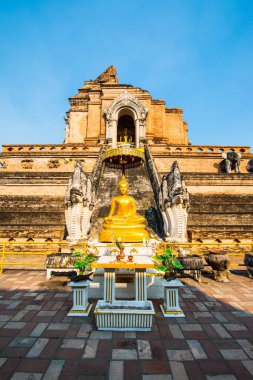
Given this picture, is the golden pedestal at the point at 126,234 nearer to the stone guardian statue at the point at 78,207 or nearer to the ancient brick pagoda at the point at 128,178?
the stone guardian statue at the point at 78,207

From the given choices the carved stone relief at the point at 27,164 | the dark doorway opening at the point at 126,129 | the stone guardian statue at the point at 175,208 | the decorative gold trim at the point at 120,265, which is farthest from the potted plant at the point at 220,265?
the dark doorway opening at the point at 126,129

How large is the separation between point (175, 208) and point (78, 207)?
363 centimetres

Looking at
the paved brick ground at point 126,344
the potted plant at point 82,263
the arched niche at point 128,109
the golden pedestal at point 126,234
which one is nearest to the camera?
the paved brick ground at point 126,344

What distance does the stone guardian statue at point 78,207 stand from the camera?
→ 26.8 feet

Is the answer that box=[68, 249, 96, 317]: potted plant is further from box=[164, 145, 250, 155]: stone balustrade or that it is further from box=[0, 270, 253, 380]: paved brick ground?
box=[164, 145, 250, 155]: stone balustrade

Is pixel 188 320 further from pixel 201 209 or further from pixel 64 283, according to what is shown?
pixel 201 209

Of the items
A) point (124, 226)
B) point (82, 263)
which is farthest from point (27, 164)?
point (82, 263)

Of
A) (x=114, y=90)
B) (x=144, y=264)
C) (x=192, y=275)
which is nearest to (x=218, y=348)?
(x=144, y=264)

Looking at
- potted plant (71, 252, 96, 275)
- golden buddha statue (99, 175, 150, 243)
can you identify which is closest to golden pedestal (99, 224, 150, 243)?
golden buddha statue (99, 175, 150, 243)

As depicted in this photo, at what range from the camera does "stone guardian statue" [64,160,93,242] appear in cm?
818

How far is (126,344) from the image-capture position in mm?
3031

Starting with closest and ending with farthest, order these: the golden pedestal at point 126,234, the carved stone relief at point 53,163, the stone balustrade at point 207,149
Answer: the golden pedestal at point 126,234
the carved stone relief at point 53,163
the stone balustrade at point 207,149

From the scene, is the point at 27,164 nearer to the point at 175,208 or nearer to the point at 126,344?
the point at 175,208

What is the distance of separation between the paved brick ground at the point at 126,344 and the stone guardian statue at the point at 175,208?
347 centimetres
